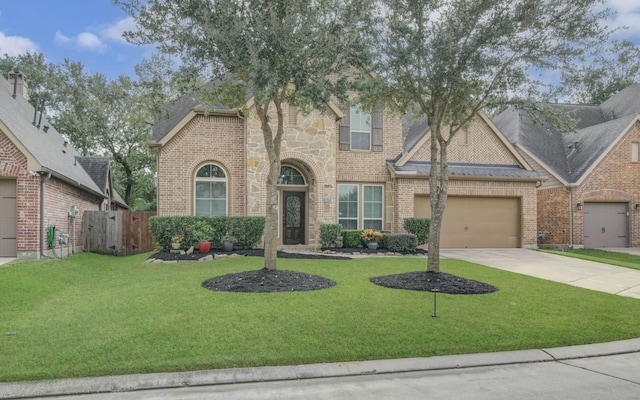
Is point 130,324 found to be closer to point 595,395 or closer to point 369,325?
point 369,325

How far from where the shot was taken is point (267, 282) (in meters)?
8.84

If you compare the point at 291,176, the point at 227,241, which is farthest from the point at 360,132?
the point at 227,241

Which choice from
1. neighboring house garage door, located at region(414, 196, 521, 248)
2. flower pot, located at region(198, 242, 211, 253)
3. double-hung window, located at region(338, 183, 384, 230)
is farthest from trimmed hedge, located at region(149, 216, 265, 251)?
neighboring house garage door, located at region(414, 196, 521, 248)

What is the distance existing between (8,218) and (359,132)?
1191cm

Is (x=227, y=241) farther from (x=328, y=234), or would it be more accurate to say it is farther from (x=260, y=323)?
(x=260, y=323)

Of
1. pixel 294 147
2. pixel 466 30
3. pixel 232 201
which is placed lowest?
pixel 232 201

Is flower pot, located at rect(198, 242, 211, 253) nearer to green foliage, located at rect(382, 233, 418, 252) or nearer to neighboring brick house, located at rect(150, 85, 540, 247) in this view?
neighboring brick house, located at rect(150, 85, 540, 247)

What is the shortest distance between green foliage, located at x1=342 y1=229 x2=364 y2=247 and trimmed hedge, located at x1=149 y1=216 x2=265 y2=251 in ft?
10.0

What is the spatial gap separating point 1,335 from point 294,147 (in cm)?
1173

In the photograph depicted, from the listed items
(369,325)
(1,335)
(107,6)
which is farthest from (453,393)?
(107,6)

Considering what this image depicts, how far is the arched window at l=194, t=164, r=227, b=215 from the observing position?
53.6 feet

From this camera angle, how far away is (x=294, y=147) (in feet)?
A: 54.2

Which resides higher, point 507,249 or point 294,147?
point 294,147

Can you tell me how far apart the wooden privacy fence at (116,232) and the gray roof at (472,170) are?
974 cm
